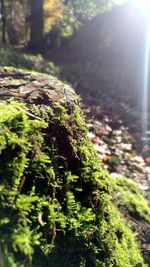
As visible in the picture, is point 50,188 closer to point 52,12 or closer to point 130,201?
point 130,201

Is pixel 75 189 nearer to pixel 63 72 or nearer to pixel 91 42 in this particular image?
pixel 63 72

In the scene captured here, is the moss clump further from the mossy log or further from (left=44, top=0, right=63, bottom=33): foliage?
(left=44, top=0, right=63, bottom=33): foliage

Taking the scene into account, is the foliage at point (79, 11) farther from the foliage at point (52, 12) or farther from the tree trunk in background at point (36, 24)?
the tree trunk in background at point (36, 24)

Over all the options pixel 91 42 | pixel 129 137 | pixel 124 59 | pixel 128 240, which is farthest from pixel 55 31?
pixel 128 240

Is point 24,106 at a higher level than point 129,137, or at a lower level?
lower

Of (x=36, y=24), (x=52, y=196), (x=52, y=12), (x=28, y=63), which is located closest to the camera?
(x=52, y=196)

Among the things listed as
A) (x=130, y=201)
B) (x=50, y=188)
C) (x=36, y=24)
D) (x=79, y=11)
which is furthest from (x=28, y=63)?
(x=50, y=188)

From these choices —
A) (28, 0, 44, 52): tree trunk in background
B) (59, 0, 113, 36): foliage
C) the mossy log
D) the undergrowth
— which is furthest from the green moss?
(28, 0, 44, 52): tree trunk in background

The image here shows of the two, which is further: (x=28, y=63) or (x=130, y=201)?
(x=28, y=63)
